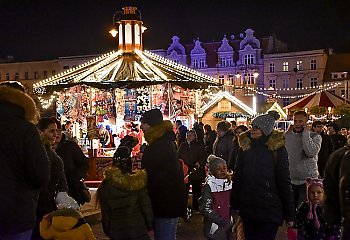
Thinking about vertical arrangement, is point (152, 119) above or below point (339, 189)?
above

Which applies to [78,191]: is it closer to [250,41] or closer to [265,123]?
[265,123]

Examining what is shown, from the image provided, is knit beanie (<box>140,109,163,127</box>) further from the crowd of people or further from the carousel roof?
the carousel roof

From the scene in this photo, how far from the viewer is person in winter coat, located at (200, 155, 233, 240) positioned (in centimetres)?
600

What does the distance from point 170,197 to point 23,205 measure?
1968 mm

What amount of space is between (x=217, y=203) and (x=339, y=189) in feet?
7.52

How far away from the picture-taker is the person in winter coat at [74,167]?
6.53 metres

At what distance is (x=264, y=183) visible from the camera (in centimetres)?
534

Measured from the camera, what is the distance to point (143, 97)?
597 inches

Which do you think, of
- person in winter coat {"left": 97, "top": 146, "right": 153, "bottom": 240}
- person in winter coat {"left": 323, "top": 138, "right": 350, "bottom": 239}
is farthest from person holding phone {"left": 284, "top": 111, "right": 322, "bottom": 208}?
person in winter coat {"left": 323, "top": 138, "right": 350, "bottom": 239}

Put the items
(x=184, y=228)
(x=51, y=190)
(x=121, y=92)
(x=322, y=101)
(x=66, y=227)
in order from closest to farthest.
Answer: (x=66, y=227) → (x=51, y=190) → (x=184, y=228) → (x=121, y=92) → (x=322, y=101)

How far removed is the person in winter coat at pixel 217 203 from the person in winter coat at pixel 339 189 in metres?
1.95

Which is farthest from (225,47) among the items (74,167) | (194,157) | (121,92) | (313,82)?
(74,167)

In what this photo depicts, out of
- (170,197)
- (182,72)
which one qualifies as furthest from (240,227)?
(182,72)

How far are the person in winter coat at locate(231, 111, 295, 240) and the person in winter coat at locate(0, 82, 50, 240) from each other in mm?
2265
